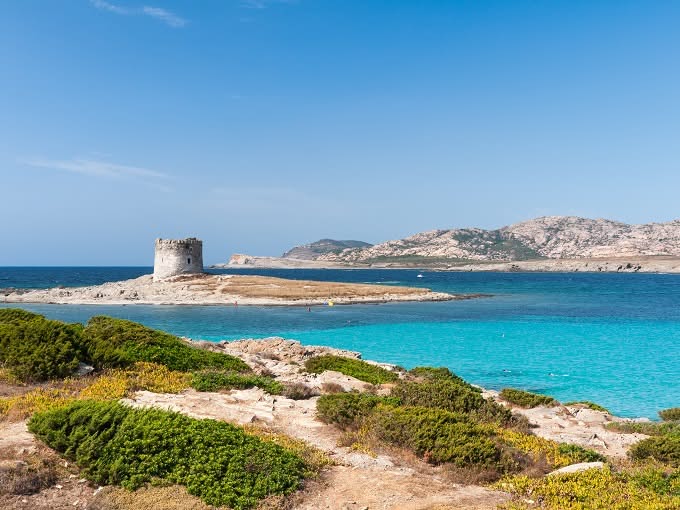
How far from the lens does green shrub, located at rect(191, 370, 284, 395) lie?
14.7 m

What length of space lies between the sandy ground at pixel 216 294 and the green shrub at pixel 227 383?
168 feet

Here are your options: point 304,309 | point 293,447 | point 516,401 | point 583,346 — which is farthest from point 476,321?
point 293,447

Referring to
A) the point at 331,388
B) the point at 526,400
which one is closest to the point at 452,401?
the point at 331,388

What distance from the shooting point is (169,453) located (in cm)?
839

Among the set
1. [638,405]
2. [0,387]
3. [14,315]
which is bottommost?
[638,405]

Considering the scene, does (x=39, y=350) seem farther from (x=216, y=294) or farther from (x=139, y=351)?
(x=216, y=294)

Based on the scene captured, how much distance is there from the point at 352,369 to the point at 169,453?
12794 millimetres

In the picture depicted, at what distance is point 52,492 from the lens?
763 cm

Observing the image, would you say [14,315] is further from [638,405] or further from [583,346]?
[583,346]

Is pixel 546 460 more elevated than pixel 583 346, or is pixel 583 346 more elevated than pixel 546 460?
pixel 546 460

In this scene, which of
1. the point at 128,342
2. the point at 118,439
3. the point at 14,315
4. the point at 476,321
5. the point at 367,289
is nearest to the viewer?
the point at 118,439

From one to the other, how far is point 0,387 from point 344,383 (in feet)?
32.9

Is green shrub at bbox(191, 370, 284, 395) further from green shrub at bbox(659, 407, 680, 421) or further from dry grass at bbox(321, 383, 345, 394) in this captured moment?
green shrub at bbox(659, 407, 680, 421)

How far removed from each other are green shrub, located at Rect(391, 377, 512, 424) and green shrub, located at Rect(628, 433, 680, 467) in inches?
126
